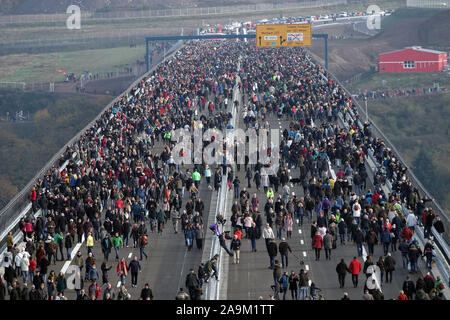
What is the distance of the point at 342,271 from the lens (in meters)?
21.0

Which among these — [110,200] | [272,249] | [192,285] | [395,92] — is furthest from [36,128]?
[192,285]

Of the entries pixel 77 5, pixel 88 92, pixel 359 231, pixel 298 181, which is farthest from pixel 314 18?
pixel 359 231

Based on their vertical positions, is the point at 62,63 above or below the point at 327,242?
above

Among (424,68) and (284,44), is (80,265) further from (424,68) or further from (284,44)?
(424,68)

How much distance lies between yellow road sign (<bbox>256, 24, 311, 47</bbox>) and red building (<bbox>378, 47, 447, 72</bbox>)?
36062 millimetres

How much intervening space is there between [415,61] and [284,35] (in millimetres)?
37778

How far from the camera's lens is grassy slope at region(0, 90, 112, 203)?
87.2 metres

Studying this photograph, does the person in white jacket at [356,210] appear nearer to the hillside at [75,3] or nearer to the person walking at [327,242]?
the person walking at [327,242]

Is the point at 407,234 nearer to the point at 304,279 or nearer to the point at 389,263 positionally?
the point at 389,263

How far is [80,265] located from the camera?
878 inches

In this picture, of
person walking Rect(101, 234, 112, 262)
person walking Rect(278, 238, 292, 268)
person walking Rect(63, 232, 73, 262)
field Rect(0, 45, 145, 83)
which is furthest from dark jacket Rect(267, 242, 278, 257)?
field Rect(0, 45, 145, 83)

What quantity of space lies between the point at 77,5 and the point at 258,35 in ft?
282

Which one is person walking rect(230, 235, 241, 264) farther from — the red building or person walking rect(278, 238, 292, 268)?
the red building

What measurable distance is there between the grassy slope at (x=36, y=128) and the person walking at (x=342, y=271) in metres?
60.4
